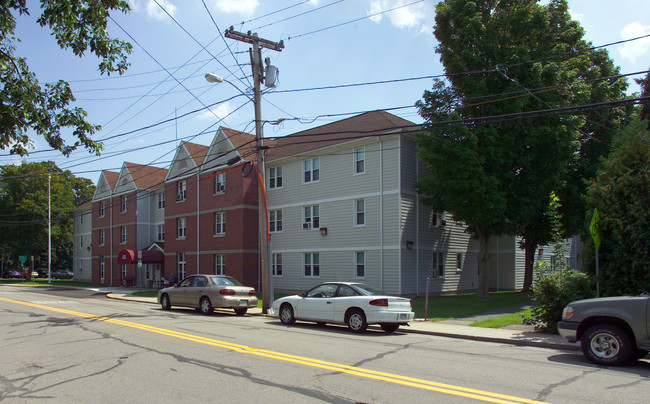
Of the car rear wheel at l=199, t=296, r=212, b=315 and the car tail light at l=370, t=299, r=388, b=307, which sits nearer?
the car tail light at l=370, t=299, r=388, b=307

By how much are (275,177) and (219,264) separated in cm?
711

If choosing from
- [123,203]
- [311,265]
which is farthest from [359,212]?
[123,203]

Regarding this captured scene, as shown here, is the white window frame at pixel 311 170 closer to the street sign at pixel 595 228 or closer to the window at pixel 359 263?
the window at pixel 359 263

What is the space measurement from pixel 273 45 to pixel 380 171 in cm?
864

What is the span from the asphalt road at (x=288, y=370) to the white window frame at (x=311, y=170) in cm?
1618

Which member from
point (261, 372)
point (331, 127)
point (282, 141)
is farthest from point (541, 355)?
point (282, 141)

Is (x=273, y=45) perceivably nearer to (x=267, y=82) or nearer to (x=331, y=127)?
(x=267, y=82)

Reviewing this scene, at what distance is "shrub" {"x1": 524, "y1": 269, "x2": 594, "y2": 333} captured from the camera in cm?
1310

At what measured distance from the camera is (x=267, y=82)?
19.6m

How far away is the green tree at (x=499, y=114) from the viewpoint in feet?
70.8

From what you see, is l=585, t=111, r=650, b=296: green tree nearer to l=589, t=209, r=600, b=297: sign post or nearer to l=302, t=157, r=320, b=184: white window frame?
l=589, t=209, r=600, b=297: sign post

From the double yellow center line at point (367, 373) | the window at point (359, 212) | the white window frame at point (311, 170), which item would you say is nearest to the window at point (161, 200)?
the white window frame at point (311, 170)

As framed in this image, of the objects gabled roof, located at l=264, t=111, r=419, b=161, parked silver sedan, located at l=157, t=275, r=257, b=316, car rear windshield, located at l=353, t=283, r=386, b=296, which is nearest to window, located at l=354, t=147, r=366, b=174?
gabled roof, located at l=264, t=111, r=419, b=161

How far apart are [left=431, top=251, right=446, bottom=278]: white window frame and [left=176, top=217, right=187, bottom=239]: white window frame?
18.3 m
